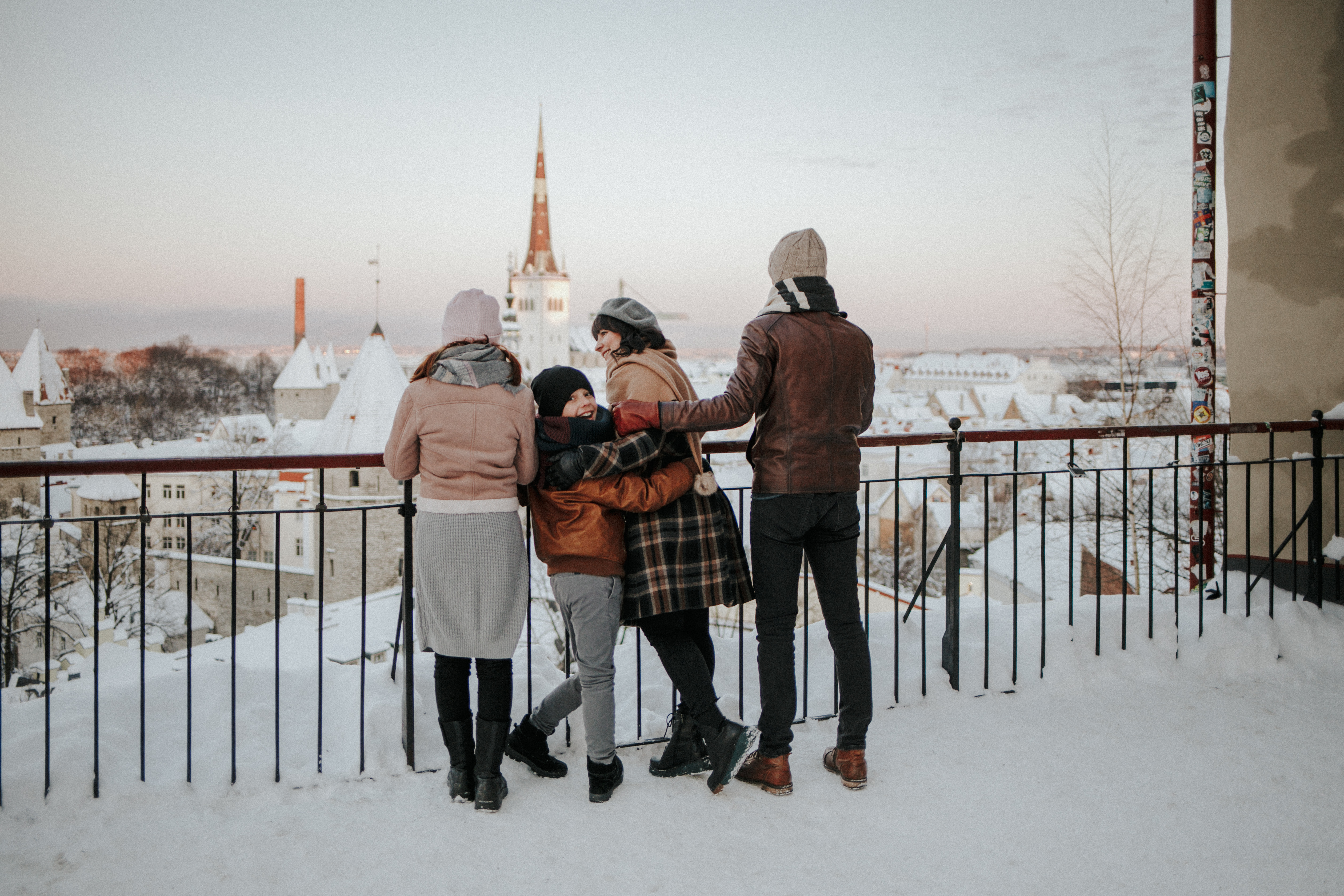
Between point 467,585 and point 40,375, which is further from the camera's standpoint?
point 40,375

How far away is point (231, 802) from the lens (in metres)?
2.52

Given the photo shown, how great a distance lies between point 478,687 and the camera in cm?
256

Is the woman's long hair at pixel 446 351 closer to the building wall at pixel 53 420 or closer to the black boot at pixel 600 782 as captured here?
the black boot at pixel 600 782

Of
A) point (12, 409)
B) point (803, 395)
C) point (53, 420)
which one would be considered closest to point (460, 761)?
point (803, 395)

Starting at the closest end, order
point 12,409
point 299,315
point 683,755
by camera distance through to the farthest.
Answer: point 683,755 → point 12,409 → point 299,315

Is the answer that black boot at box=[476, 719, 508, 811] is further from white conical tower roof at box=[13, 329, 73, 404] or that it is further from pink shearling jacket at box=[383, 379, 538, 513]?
white conical tower roof at box=[13, 329, 73, 404]

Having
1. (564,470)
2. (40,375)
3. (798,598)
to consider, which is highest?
(40,375)

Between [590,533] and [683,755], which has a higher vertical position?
[590,533]

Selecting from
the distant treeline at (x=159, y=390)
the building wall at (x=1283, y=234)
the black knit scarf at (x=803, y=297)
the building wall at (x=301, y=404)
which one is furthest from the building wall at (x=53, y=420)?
the building wall at (x=1283, y=234)

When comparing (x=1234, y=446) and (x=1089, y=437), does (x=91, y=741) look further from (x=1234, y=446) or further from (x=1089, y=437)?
(x=1234, y=446)

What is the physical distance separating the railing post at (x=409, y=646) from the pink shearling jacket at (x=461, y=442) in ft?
0.92

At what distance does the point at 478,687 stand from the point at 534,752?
35 cm

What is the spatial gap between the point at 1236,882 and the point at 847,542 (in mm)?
1349

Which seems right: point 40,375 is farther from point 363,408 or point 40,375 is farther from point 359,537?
point 359,537
